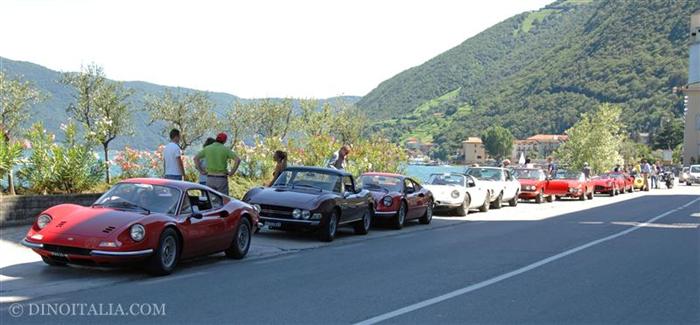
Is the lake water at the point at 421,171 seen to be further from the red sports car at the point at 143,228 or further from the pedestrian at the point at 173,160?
the red sports car at the point at 143,228

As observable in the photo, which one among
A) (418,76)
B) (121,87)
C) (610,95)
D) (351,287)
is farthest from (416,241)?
(418,76)

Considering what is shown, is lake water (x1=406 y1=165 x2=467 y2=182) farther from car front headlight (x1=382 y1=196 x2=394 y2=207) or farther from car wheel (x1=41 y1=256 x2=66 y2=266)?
car wheel (x1=41 y1=256 x2=66 y2=266)

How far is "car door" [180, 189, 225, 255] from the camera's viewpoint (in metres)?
10.6

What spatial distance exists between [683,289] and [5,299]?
7.90m

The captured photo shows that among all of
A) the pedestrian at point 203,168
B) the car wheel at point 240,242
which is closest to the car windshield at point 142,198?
the car wheel at point 240,242

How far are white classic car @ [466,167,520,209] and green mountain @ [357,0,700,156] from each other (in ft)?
348

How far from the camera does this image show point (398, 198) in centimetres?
1866

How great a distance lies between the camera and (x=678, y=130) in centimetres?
13400

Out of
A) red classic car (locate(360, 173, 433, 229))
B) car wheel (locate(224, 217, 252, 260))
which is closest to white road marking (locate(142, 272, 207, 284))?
car wheel (locate(224, 217, 252, 260))

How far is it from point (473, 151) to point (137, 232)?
12639 cm

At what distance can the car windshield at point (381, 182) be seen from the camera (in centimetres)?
1916

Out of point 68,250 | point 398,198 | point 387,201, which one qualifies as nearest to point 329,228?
point 387,201

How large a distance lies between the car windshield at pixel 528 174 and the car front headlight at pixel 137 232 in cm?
2458
